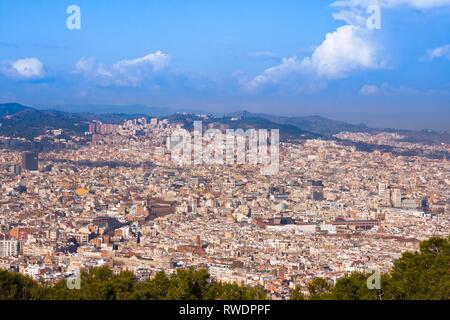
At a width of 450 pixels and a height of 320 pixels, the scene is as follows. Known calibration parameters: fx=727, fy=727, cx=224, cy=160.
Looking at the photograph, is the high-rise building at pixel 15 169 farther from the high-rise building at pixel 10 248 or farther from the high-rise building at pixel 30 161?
the high-rise building at pixel 10 248

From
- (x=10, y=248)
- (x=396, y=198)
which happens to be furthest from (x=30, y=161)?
(x=396, y=198)

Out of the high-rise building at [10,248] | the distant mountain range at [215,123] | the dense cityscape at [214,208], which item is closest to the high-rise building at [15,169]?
the dense cityscape at [214,208]

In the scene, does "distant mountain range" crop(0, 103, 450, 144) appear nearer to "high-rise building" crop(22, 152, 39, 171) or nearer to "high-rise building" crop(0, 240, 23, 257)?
"high-rise building" crop(22, 152, 39, 171)

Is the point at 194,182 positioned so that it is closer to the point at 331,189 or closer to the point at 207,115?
the point at 331,189

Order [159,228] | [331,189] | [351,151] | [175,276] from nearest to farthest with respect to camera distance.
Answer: [175,276], [159,228], [331,189], [351,151]
